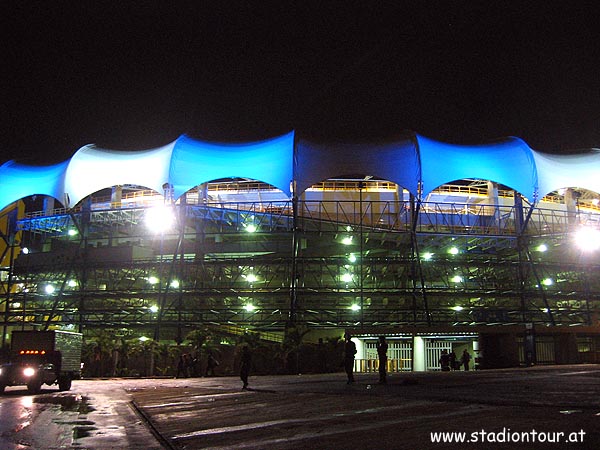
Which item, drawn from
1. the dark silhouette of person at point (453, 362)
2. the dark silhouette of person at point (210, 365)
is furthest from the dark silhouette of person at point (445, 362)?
the dark silhouette of person at point (210, 365)

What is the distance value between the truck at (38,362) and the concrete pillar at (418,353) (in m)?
20.5

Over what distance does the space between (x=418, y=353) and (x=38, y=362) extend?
22644 millimetres

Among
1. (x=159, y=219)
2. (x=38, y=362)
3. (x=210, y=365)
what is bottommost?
(x=210, y=365)

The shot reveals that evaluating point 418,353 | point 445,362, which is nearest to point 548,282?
point 418,353

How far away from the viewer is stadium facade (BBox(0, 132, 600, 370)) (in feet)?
132

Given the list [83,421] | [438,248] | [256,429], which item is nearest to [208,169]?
[438,248]

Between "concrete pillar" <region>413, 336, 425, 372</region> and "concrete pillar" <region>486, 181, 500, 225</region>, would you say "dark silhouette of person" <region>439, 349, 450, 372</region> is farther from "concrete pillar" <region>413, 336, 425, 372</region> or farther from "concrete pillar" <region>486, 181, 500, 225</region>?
"concrete pillar" <region>486, 181, 500, 225</region>

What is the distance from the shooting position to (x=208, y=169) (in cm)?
4094

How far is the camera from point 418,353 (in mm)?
37312

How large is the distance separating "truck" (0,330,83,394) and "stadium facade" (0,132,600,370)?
53.0 ft

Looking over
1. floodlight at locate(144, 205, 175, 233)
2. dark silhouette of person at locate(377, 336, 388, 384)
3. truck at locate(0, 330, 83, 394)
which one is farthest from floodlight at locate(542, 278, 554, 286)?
truck at locate(0, 330, 83, 394)

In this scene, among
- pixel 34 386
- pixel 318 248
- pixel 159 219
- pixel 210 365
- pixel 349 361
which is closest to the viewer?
pixel 349 361

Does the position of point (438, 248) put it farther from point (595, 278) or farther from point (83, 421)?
point (83, 421)

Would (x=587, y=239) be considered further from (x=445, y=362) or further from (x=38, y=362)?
(x=38, y=362)
